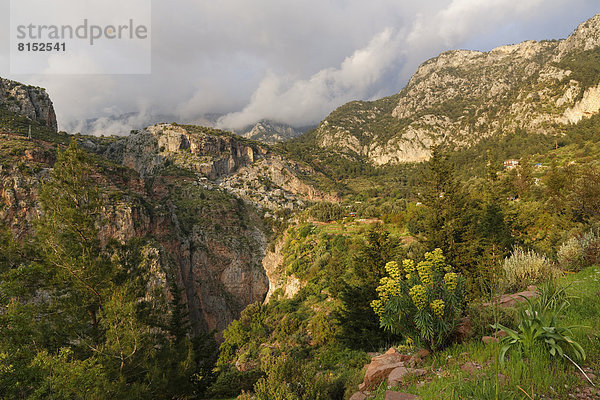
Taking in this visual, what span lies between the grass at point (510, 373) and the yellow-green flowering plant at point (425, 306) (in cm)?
39

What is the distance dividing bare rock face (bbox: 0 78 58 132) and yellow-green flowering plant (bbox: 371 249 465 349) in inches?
2945

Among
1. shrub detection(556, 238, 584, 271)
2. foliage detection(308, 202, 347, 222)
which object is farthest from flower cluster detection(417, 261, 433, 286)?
foliage detection(308, 202, 347, 222)

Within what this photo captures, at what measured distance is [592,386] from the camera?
2.46 meters

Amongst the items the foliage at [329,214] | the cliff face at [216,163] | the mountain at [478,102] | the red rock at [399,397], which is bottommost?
the red rock at [399,397]

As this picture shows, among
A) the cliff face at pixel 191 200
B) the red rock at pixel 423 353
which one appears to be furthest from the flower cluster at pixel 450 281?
the cliff face at pixel 191 200

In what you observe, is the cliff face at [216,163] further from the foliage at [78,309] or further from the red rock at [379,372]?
the red rock at [379,372]

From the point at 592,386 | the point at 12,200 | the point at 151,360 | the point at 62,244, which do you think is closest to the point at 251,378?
the point at 151,360

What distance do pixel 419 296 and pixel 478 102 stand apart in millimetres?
181925

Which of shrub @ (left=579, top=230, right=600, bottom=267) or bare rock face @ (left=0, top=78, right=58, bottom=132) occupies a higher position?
bare rock face @ (left=0, top=78, right=58, bottom=132)

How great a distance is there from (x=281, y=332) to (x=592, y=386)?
1737 centimetres

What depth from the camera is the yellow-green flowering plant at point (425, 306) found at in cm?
469

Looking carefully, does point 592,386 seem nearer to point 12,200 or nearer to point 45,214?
point 45,214

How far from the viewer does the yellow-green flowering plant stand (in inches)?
185

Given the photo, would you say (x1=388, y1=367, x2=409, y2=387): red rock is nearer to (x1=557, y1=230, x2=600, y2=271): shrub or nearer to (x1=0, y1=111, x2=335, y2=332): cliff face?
(x1=557, y1=230, x2=600, y2=271): shrub
